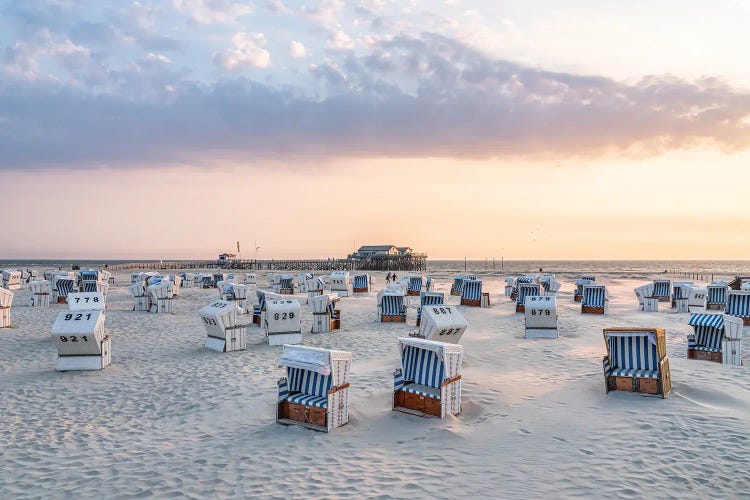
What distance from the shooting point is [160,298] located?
26.1 m

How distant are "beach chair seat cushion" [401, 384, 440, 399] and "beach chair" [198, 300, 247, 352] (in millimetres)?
7987

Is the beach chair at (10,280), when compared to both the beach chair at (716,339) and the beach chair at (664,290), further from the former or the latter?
the beach chair at (664,290)

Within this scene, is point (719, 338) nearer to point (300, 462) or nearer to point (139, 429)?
point (300, 462)

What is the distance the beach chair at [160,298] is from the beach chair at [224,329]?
1059 cm

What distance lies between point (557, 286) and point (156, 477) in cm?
3039

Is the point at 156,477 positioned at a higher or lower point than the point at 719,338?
lower

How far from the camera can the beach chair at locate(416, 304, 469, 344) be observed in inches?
572

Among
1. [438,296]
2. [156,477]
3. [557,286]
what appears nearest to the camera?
[156,477]

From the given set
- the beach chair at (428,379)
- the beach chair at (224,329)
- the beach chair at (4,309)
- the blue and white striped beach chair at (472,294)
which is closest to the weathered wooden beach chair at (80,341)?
the beach chair at (224,329)

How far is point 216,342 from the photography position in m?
16.5

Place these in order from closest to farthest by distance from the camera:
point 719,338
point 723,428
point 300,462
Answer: point 300,462 < point 723,428 < point 719,338

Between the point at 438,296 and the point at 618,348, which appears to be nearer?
the point at 618,348

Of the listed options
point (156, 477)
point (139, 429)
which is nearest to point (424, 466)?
point (156, 477)

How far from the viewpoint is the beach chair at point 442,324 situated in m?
14.5
